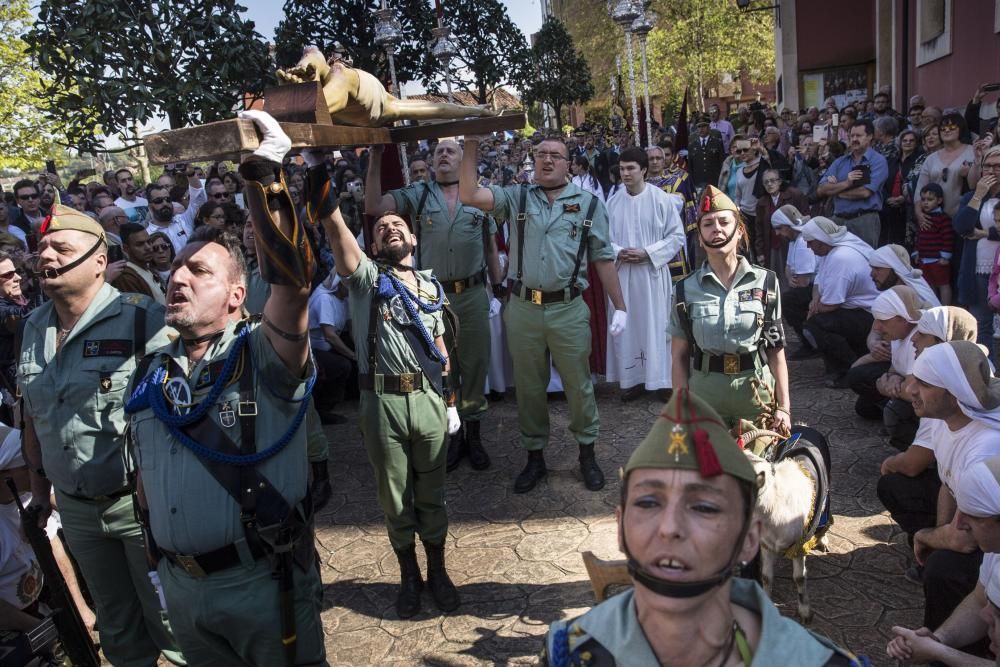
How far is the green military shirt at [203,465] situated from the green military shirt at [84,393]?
0.75 m

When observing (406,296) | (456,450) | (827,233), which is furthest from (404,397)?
(827,233)

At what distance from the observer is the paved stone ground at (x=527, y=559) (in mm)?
3879

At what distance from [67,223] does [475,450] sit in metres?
3.41

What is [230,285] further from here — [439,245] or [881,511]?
[881,511]

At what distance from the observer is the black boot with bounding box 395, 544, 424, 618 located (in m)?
4.16

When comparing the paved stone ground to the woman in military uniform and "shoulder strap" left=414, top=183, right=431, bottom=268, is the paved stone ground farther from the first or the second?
"shoulder strap" left=414, top=183, right=431, bottom=268

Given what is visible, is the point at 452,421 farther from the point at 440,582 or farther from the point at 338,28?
the point at 338,28

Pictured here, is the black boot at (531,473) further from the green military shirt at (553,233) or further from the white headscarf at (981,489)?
the white headscarf at (981,489)

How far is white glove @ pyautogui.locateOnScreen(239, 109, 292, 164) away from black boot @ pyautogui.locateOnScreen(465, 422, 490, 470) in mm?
4141

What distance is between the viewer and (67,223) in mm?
3361

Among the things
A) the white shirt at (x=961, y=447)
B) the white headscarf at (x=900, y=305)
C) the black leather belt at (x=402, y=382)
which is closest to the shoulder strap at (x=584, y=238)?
the black leather belt at (x=402, y=382)

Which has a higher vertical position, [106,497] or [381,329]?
[381,329]

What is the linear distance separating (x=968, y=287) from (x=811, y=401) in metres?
1.96

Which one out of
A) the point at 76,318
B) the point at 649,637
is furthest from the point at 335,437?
the point at 649,637
